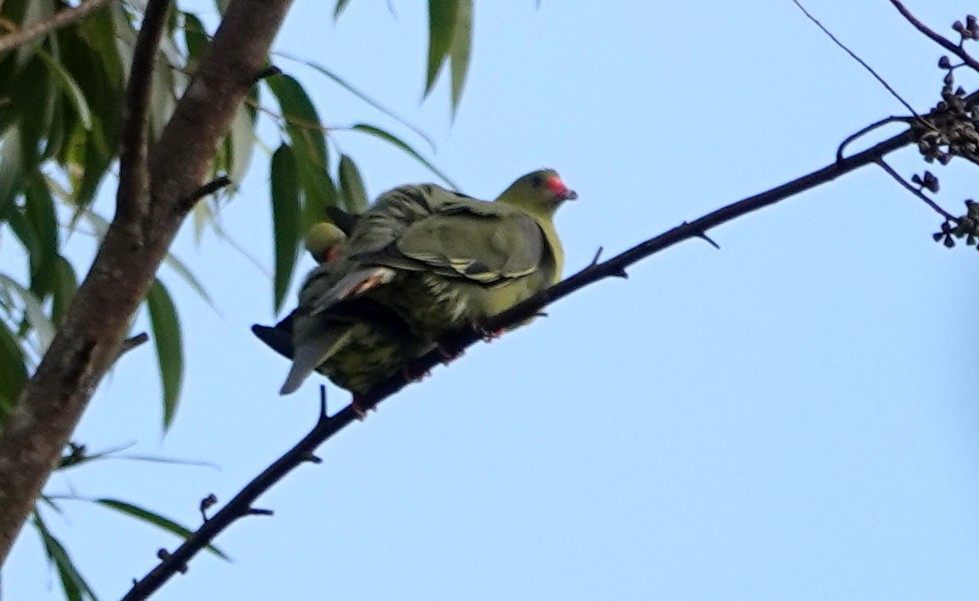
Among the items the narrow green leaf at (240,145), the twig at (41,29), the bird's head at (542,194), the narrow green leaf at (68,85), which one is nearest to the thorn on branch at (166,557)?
the twig at (41,29)

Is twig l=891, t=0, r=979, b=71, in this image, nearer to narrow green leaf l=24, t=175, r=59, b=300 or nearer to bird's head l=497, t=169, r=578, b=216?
narrow green leaf l=24, t=175, r=59, b=300

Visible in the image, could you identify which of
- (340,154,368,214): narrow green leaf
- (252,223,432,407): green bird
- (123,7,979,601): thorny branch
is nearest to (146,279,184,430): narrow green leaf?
(252,223,432,407): green bird

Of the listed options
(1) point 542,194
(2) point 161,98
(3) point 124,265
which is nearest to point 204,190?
(3) point 124,265

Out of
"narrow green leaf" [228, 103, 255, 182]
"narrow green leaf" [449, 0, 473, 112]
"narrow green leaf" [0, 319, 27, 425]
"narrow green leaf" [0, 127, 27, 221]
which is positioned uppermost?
"narrow green leaf" [449, 0, 473, 112]

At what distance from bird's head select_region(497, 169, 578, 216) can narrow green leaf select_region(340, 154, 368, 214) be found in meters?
0.83

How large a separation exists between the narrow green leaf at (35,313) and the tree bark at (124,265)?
0.70 meters

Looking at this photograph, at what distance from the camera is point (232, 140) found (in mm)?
2908

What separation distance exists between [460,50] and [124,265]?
1116mm

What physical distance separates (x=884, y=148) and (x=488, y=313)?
1.46 metres

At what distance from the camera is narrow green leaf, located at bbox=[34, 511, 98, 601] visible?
99.7 inches

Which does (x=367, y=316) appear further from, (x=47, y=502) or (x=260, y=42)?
(x=260, y=42)

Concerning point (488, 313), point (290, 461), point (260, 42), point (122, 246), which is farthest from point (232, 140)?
point (290, 461)

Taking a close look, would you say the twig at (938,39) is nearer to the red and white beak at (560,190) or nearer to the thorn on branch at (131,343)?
the thorn on branch at (131,343)

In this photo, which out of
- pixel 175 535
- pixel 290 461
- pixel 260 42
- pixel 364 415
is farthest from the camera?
pixel 175 535
